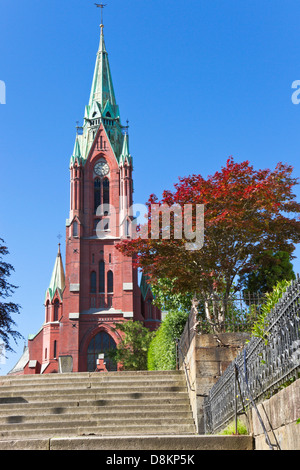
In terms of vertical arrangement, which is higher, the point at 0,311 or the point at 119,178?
the point at 119,178

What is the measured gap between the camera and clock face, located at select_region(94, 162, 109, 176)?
59781 millimetres

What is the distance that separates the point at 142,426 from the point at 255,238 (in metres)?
5.65

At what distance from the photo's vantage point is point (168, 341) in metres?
20.5

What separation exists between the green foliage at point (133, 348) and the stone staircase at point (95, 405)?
90.1 ft

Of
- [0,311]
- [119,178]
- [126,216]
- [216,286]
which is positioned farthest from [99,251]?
[216,286]

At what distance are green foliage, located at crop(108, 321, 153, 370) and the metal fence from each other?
111ft

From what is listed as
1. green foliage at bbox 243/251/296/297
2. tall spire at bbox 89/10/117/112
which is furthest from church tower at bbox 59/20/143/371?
green foliage at bbox 243/251/296/297

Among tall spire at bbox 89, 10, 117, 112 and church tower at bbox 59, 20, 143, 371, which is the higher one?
tall spire at bbox 89, 10, 117, 112

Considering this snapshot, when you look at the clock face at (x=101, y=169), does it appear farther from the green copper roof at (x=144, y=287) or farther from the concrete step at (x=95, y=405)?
the concrete step at (x=95, y=405)

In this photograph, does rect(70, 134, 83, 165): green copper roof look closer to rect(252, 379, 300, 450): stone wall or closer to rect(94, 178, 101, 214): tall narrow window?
rect(94, 178, 101, 214): tall narrow window

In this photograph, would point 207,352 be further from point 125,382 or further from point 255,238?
point 255,238

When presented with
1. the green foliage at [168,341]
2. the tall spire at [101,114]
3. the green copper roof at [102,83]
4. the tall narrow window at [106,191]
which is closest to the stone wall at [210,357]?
the green foliage at [168,341]

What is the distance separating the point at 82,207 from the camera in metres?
57.3

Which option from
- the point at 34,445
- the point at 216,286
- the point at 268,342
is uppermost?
the point at 216,286
